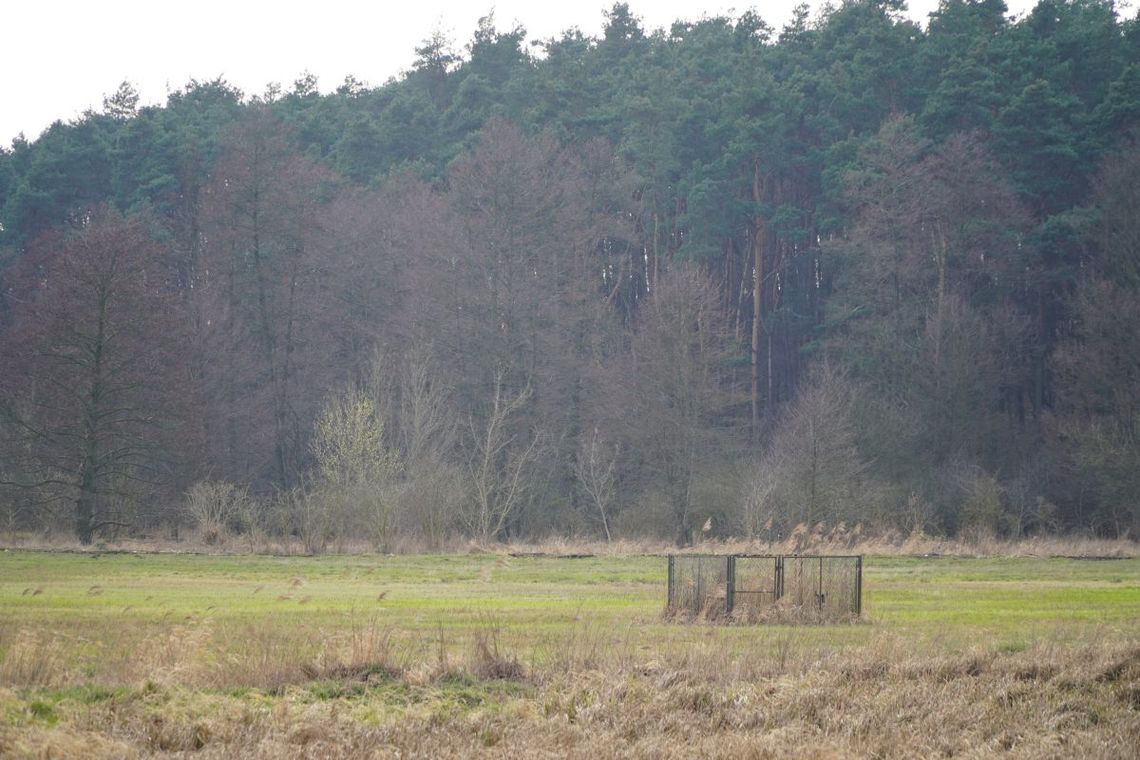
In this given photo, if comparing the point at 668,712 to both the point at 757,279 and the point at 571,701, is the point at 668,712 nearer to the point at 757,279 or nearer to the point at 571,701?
the point at 571,701

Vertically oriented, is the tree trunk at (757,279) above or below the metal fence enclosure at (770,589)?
above

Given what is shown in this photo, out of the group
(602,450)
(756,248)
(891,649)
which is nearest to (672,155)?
(756,248)

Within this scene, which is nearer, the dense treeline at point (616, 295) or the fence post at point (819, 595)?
the fence post at point (819, 595)

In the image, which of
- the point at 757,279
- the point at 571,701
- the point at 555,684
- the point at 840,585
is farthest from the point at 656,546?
the point at 757,279

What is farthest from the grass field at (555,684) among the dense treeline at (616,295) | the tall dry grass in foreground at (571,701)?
the dense treeline at (616,295)

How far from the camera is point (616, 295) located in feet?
246

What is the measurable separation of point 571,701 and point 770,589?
348 inches

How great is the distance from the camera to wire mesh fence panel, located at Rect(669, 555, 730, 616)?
21.6m

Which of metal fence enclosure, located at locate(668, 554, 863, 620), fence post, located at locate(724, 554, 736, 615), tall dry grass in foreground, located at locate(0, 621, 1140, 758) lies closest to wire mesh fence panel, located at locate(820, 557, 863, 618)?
metal fence enclosure, located at locate(668, 554, 863, 620)

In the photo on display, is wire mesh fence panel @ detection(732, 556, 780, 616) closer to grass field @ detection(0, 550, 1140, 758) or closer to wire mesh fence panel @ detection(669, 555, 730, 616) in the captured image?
wire mesh fence panel @ detection(669, 555, 730, 616)

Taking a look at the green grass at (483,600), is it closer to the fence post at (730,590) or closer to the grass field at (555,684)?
the grass field at (555,684)

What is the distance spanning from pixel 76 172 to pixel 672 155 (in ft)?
119

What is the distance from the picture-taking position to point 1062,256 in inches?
2459

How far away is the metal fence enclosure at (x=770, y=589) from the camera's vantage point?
2155 cm
